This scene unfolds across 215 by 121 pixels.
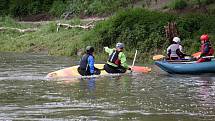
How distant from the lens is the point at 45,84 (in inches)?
669

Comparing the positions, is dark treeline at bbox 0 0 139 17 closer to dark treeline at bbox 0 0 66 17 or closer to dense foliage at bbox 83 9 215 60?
dark treeline at bbox 0 0 66 17

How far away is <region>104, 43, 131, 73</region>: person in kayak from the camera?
62.0ft

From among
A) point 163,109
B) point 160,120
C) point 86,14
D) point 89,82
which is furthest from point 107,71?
point 86,14

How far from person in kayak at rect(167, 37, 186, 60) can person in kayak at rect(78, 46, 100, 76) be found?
9.36 feet

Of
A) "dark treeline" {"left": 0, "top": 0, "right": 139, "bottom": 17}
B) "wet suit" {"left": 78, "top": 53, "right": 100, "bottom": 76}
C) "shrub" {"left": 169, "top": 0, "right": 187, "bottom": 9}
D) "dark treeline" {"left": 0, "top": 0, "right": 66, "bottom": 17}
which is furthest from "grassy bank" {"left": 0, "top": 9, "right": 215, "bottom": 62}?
"dark treeline" {"left": 0, "top": 0, "right": 66, "bottom": 17}

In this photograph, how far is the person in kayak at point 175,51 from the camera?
19.8 m

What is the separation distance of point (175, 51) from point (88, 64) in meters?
3.26

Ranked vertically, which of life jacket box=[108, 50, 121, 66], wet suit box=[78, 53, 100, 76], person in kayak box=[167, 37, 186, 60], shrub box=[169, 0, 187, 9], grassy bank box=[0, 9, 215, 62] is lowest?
wet suit box=[78, 53, 100, 76]

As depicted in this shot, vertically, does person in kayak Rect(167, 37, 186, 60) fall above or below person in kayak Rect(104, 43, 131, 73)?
above

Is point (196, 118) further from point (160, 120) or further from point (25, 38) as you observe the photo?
point (25, 38)

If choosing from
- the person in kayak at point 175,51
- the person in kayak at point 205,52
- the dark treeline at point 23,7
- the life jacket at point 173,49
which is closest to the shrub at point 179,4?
the person in kayak at point 175,51

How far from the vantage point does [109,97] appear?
14.2 m

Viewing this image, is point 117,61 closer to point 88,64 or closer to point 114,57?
point 114,57

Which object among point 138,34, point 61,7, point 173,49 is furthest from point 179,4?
point 61,7
